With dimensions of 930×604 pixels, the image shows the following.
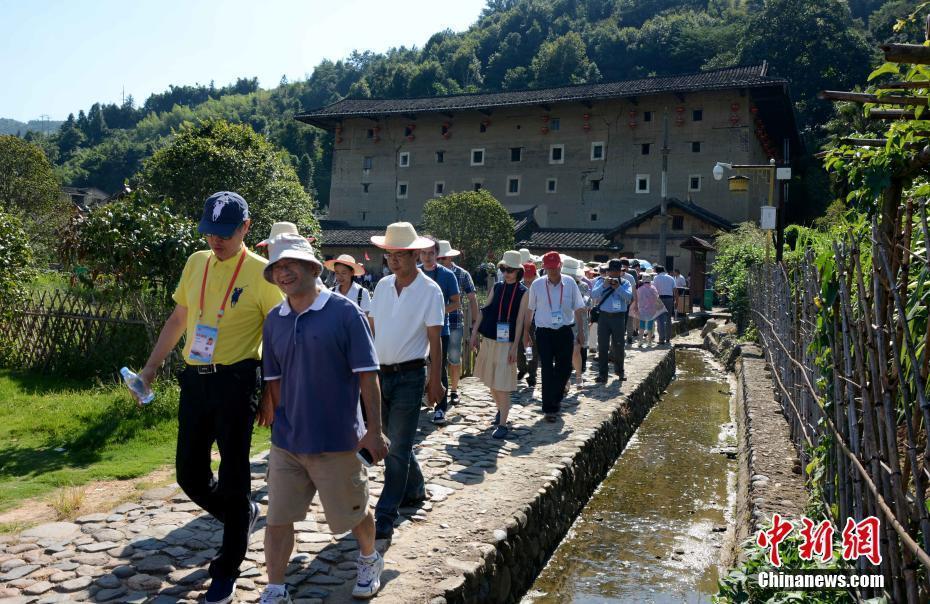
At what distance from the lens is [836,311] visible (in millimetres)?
4246

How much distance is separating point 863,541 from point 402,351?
2647 millimetres

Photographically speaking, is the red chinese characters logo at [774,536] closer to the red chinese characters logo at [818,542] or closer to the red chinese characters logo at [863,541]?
the red chinese characters logo at [818,542]

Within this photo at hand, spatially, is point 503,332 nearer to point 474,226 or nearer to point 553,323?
point 553,323

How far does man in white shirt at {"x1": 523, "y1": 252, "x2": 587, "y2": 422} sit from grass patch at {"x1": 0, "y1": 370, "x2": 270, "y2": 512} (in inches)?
117

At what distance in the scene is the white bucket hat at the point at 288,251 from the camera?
134 inches

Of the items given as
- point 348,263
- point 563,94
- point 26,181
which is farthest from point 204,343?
point 563,94

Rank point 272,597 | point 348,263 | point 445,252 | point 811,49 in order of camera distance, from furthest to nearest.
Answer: point 811,49
point 445,252
point 348,263
point 272,597

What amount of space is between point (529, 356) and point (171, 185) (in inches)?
616

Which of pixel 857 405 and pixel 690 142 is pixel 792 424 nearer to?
pixel 857 405

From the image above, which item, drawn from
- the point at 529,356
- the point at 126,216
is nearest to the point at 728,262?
the point at 529,356

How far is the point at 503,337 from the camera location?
23.6ft

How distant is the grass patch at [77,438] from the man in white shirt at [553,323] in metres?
2.98

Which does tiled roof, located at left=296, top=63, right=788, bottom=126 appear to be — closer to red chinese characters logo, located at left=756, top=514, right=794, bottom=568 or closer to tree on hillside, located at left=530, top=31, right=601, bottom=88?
tree on hillside, located at left=530, top=31, right=601, bottom=88

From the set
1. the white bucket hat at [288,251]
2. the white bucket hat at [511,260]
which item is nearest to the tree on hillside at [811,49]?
the white bucket hat at [511,260]
